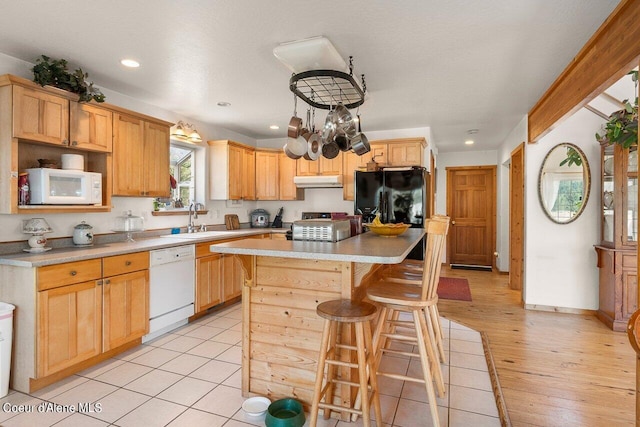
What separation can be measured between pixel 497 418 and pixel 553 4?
96.0 inches

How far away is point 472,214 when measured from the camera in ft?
23.4

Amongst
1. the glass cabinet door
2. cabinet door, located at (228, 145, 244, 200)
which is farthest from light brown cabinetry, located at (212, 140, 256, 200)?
the glass cabinet door

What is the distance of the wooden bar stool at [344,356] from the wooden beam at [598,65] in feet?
6.58

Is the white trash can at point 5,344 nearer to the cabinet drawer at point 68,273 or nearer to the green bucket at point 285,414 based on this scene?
the cabinet drawer at point 68,273

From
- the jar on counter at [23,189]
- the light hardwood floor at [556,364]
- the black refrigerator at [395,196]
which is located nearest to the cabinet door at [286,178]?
the black refrigerator at [395,196]

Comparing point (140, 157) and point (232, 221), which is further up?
point (140, 157)

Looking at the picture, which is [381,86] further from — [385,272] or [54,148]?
[54,148]

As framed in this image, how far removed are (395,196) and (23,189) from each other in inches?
145

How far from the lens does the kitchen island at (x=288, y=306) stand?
79.9 inches

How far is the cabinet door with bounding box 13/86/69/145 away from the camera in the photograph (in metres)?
2.44

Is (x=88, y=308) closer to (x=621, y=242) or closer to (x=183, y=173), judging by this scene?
(x=183, y=173)

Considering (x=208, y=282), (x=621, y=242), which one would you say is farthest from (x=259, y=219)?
(x=621, y=242)

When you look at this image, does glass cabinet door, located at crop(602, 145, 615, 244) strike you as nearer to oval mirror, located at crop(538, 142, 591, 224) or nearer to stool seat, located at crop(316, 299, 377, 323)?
oval mirror, located at crop(538, 142, 591, 224)

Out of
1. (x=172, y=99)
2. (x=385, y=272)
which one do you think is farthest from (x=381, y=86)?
(x=172, y=99)
